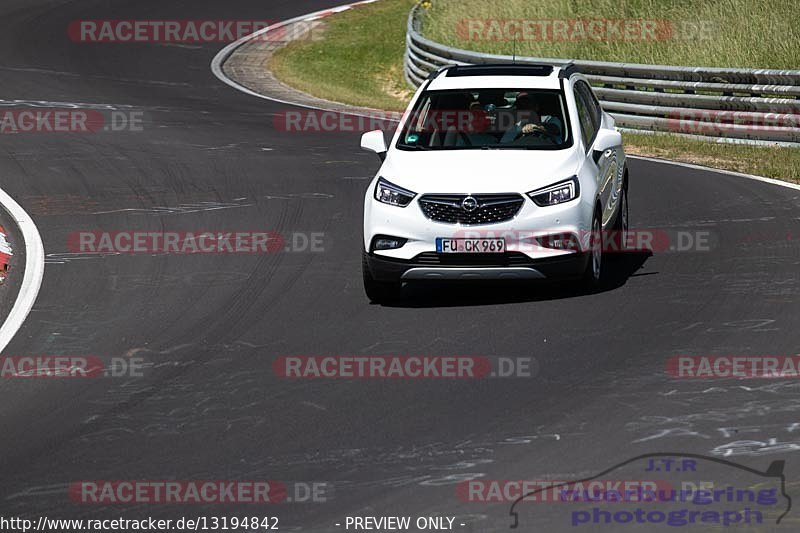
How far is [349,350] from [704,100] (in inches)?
514

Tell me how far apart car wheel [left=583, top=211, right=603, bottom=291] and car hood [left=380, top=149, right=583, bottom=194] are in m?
0.54

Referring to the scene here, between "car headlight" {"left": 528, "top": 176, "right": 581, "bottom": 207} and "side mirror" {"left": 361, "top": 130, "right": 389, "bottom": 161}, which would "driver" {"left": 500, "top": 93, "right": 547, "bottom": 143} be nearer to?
"car headlight" {"left": 528, "top": 176, "right": 581, "bottom": 207}

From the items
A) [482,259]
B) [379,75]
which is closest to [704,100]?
[482,259]

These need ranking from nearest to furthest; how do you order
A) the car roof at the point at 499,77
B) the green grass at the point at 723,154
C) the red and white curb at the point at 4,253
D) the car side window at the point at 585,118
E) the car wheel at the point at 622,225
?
the car side window at the point at 585,118
the car roof at the point at 499,77
the red and white curb at the point at 4,253
the car wheel at the point at 622,225
the green grass at the point at 723,154

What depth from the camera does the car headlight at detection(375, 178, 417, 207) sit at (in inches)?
455

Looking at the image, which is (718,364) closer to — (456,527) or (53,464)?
(456,527)

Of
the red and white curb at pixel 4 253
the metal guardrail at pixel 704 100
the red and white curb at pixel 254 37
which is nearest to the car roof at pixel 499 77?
the red and white curb at pixel 4 253

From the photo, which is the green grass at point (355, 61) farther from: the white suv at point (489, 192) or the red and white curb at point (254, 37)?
the white suv at point (489, 192)

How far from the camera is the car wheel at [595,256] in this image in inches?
465

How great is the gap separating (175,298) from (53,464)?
4.31 m

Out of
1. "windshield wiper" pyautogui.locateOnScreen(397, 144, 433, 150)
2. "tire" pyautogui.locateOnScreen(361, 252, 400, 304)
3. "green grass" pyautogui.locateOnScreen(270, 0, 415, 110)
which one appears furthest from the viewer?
"green grass" pyautogui.locateOnScreen(270, 0, 415, 110)

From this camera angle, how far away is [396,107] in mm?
27094

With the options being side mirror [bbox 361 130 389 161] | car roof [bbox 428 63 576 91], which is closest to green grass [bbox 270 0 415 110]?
car roof [bbox 428 63 576 91]

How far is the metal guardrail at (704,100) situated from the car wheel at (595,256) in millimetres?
9484
